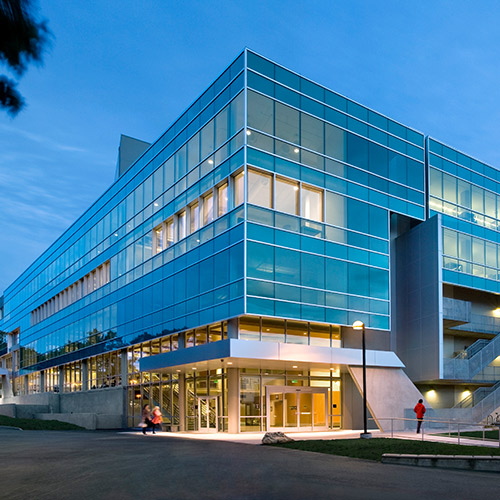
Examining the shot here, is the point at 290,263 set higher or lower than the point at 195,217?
lower

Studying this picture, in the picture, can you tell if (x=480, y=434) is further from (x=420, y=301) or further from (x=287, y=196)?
(x=287, y=196)

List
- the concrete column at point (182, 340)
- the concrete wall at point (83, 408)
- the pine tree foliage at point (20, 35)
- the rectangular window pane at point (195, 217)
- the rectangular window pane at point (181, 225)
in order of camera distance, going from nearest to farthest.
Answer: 1. the pine tree foliage at point (20, 35)
2. the rectangular window pane at point (195, 217)
3. the concrete column at point (182, 340)
4. the rectangular window pane at point (181, 225)
5. the concrete wall at point (83, 408)

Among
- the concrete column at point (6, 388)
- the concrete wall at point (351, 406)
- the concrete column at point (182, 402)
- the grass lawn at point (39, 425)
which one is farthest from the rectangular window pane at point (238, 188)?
the concrete column at point (6, 388)

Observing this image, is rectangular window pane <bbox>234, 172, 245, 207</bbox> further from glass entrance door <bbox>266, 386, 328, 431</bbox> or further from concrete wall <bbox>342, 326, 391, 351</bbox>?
glass entrance door <bbox>266, 386, 328, 431</bbox>

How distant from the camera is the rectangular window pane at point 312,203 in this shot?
30469mm

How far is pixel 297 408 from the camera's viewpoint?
101 feet

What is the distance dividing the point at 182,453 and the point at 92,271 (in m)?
33.5

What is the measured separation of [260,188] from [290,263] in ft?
12.7

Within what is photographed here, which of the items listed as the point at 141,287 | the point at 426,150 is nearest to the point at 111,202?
the point at 141,287

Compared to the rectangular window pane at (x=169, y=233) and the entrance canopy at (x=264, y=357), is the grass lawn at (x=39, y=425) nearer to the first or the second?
the entrance canopy at (x=264, y=357)

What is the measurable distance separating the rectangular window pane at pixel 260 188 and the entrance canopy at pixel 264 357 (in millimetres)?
6555

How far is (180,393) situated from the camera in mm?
35219

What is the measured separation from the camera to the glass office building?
2877 cm

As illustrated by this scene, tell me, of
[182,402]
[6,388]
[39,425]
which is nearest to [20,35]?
[182,402]
